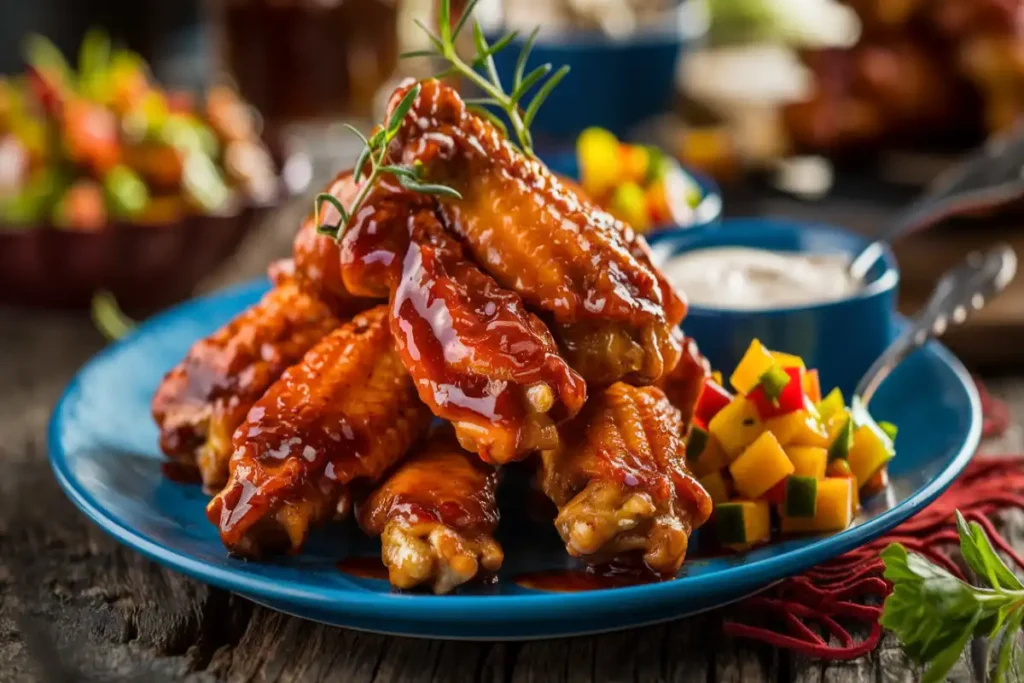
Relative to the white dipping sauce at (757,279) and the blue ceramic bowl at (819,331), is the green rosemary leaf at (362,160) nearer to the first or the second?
the blue ceramic bowl at (819,331)

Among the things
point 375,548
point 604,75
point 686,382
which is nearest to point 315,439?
point 375,548

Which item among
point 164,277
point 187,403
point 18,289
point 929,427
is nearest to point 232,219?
point 164,277

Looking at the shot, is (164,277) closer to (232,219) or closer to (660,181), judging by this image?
(232,219)

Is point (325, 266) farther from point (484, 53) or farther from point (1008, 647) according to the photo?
point (1008, 647)

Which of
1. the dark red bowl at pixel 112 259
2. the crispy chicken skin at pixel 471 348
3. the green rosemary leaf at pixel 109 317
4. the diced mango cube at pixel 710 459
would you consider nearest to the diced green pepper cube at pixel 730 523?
the diced mango cube at pixel 710 459

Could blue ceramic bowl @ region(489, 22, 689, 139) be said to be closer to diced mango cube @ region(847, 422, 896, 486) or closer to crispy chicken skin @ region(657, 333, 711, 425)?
crispy chicken skin @ region(657, 333, 711, 425)
